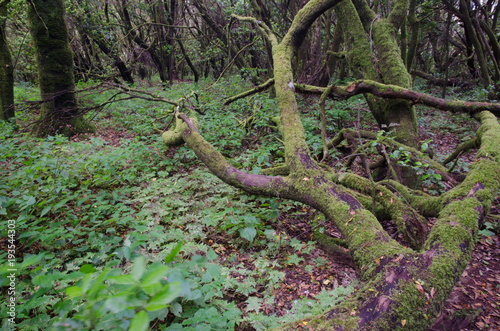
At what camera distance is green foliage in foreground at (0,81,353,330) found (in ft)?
3.09

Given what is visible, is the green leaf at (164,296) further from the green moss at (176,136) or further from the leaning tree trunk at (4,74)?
the leaning tree trunk at (4,74)

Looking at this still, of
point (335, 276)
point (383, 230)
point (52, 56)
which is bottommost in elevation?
point (335, 276)

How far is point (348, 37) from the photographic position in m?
4.62

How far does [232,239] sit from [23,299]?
1.82 m

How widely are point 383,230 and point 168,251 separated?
1.92m

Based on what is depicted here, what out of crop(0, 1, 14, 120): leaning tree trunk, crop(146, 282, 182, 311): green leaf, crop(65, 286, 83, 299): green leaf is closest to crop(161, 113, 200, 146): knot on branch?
crop(65, 286, 83, 299): green leaf

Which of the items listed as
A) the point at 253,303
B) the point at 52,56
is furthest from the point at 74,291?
the point at 52,56

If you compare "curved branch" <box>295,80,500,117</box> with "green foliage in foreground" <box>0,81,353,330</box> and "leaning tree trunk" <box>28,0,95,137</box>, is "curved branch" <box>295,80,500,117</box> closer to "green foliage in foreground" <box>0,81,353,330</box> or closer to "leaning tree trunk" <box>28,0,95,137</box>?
"green foliage in foreground" <box>0,81,353,330</box>

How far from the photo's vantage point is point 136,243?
175 centimetres

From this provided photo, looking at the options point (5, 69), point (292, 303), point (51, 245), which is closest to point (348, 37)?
point (292, 303)

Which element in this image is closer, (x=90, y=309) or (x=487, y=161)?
(x=90, y=309)

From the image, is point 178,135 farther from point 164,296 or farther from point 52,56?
point 52,56

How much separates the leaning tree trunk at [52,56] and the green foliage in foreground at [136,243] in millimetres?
1435

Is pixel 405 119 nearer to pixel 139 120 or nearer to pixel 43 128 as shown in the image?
pixel 139 120
